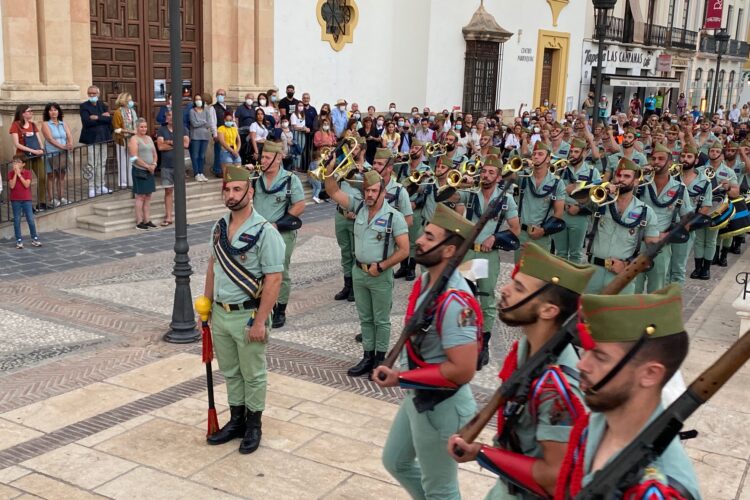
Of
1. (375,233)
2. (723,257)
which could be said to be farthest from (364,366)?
(723,257)

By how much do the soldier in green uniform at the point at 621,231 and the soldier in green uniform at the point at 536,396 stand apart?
15.9 feet

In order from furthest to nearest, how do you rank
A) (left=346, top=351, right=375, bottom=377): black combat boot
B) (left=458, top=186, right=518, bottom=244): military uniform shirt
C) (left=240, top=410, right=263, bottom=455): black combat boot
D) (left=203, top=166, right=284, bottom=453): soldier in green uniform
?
(left=458, top=186, right=518, bottom=244): military uniform shirt, (left=346, top=351, right=375, bottom=377): black combat boot, (left=240, top=410, right=263, bottom=455): black combat boot, (left=203, top=166, right=284, bottom=453): soldier in green uniform

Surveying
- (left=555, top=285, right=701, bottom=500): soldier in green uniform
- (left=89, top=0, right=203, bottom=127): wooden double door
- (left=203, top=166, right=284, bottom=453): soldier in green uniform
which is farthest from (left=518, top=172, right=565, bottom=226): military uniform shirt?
(left=89, top=0, right=203, bottom=127): wooden double door

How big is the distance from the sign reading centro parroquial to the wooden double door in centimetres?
2182

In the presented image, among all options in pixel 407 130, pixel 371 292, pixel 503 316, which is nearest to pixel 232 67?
pixel 407 130

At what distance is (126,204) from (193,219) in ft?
4.24

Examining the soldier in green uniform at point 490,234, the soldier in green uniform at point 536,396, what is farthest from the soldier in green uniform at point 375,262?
the soldier in green uniform at point 536,396

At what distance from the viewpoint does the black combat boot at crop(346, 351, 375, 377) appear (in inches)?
307

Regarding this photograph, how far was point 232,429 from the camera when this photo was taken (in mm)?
6195

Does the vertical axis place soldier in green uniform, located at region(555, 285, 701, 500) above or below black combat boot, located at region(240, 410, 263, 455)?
above

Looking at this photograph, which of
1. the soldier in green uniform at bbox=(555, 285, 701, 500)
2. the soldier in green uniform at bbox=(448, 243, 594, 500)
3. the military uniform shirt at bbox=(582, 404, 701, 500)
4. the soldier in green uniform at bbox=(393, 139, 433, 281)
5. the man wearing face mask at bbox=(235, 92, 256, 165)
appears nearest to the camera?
the military uniform shirt at bbox=(582, 404, 701, 500)

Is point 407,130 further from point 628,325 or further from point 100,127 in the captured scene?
point 628,325

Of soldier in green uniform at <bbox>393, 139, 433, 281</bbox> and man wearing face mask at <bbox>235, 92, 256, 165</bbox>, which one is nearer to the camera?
soldier in green uniform at <bbox>393, 139, 433, 281</bbox>

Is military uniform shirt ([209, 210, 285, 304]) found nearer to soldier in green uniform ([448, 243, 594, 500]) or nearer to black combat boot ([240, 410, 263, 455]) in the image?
black combat boot ([240, 410, 263, 455])
